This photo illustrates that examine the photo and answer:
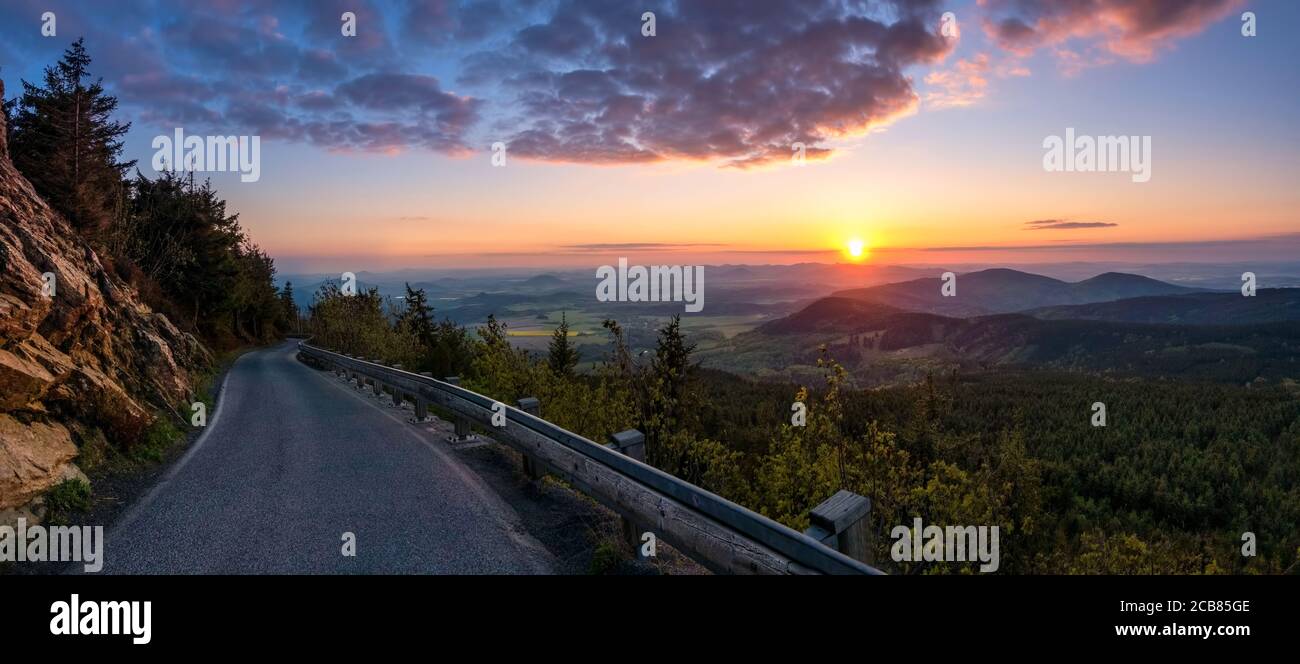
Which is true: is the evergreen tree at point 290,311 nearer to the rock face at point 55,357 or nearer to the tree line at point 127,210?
the tree line at point 127,210

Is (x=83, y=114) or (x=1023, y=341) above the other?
(x=83, y=114)

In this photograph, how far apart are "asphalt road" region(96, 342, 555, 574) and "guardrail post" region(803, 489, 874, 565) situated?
2263 millimetres

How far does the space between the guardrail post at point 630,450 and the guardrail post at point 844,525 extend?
181cm

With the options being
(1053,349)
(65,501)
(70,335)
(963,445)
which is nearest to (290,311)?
(70,335)

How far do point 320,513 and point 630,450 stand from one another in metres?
3.24

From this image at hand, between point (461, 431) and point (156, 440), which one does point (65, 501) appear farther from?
point (461, 431)

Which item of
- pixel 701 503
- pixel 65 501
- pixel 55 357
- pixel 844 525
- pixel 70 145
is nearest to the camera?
pixel 844 525

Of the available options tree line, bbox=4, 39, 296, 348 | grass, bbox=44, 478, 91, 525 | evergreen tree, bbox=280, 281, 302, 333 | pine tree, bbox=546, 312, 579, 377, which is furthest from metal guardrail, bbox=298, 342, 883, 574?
evergreen tree, bbox=280, 281, 302, 333

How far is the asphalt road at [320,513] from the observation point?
4.38 meters

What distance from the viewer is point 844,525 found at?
3088mm
